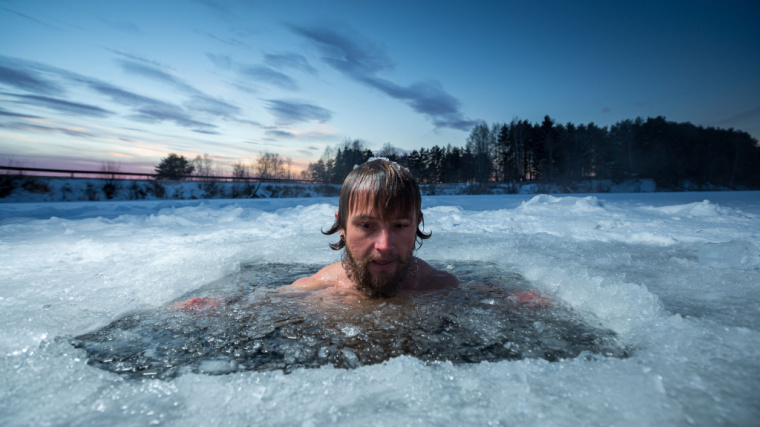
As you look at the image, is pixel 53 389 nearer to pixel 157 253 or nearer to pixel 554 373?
pixel 554 373

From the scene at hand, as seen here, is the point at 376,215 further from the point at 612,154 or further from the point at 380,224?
the point at 612,154

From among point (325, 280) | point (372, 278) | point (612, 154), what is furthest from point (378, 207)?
point (612, 154)

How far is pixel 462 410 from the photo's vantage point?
835 mm

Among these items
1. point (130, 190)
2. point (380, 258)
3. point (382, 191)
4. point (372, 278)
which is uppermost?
point (382, 191)

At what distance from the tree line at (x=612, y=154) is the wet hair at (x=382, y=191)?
30645 mm

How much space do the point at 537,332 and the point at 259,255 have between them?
2.89 meters

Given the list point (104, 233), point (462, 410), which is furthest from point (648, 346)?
point (104, 233)

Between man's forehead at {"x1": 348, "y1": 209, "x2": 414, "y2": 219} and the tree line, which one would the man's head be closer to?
man's forehead at {"x1": 348, "y1": 209, "x2": 414, "y2": 219}

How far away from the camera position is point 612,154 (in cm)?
3803

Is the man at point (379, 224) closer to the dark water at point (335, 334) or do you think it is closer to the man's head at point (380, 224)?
the man's head at point (380, 224)

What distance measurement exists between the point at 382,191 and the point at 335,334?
2.44 feet

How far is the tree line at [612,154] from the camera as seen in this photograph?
1313 inches

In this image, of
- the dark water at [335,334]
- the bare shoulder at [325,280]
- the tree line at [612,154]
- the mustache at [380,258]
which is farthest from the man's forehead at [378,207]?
the tree line at [612,154]

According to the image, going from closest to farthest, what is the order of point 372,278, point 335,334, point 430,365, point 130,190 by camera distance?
point 430,365, point 335,334, point 372,278, point 130,190
